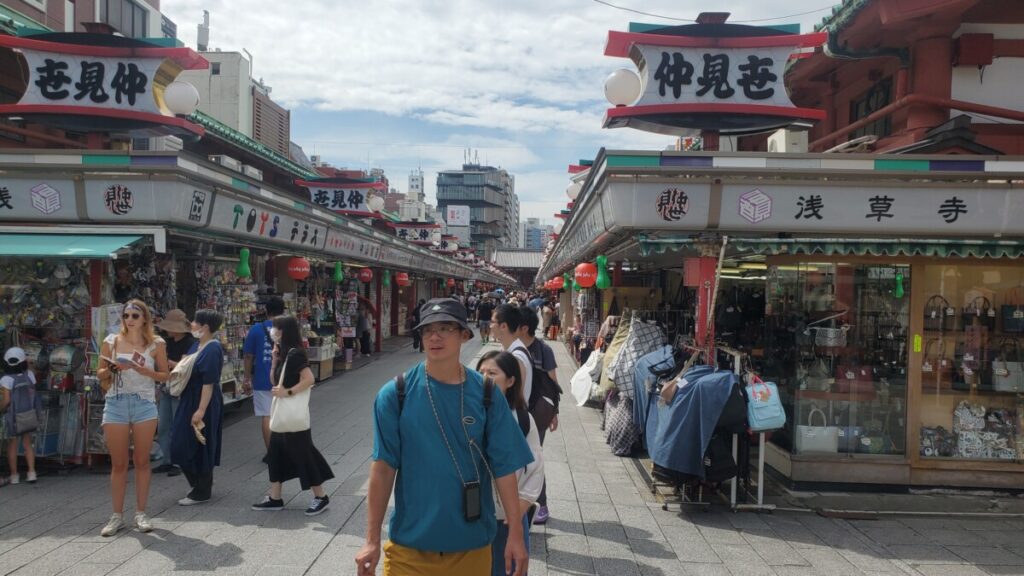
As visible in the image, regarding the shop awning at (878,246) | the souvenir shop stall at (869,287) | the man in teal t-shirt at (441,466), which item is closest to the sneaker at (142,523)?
the man in teal t-shirt at (441,466)

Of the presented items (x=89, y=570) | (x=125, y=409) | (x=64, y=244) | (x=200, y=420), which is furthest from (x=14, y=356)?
(x=89, y=570)

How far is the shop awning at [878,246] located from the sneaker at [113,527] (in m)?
5.32

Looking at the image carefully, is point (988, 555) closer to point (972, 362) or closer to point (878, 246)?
point (972, 362)

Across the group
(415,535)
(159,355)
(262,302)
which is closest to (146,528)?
(159,355)

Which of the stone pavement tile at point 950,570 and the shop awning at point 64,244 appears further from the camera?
the shop awning at point 64,244

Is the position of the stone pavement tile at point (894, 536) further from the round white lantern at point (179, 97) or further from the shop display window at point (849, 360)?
the round white lantern at point (179, 97)

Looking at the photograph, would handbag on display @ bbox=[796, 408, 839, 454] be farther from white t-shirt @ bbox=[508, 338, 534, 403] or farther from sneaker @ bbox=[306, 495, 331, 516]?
sneaker @ bbox=[306, 495, 331, 516]

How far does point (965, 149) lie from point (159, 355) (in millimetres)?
8546

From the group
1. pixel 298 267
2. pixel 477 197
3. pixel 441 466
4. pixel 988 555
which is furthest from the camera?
pixel 477 197

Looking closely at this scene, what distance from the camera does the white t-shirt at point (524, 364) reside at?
4.45 metres

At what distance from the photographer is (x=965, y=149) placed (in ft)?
23.7

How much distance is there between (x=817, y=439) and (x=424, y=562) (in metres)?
5.77

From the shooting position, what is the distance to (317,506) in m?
5.95

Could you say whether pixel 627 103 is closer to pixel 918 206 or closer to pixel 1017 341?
pixel 918 206
